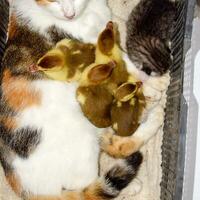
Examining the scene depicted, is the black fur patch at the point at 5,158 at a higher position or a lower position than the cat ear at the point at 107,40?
lower

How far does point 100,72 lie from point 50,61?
0.61 feet

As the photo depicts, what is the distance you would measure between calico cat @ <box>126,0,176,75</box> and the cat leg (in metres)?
0.19

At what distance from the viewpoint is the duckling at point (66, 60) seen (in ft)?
5.92

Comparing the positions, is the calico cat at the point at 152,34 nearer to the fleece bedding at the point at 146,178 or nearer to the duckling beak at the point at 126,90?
the fleece bedding at the point at 146,178

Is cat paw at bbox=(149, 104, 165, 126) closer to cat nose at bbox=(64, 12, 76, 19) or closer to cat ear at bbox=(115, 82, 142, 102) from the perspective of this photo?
cat ear at bbox=(115, 82, 142, 102)

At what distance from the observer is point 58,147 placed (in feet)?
6.11

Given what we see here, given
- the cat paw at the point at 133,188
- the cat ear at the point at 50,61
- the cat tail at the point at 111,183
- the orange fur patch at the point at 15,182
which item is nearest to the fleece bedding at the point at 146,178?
the cat paw at the point at 133,188

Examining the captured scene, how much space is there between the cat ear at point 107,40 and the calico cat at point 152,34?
0.76 ft

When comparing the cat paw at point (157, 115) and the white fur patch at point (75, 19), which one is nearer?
the white fur patch at point (75, 19)

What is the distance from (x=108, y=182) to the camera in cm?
195

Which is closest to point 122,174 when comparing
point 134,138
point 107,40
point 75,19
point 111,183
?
point 111,183

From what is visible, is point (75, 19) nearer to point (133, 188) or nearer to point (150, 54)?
point (150, 54)

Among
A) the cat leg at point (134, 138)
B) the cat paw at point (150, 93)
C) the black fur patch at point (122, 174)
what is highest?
the cat paw at point (150, 93)

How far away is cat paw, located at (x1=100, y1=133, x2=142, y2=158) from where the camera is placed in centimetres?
203
